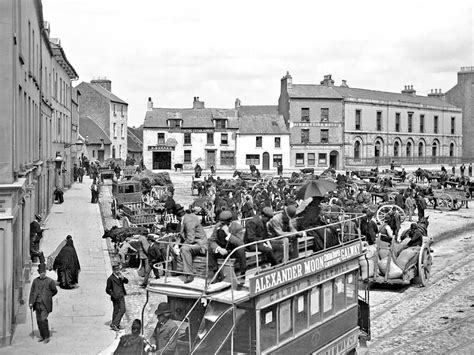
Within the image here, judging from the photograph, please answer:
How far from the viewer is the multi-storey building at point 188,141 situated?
6153 centimetres

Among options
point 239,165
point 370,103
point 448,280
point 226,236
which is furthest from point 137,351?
point 370,103

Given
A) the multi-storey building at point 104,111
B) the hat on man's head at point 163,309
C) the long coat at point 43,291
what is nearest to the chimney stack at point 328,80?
the multi-storey building at point 104,111

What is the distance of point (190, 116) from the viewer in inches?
2496

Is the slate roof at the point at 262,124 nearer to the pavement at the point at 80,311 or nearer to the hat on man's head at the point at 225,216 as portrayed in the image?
the pavement at the point at 80,311

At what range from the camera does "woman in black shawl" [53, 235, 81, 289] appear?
1716 centimetres

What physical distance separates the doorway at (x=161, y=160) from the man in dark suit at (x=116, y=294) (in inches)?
1901

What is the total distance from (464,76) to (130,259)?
232 ft

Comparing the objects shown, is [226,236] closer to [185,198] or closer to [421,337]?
[421,337]

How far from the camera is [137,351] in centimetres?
851

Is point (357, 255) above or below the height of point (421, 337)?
above

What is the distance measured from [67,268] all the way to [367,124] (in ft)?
176

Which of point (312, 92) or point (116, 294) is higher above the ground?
point (312, 92)

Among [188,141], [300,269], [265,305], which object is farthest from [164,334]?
[188,141]

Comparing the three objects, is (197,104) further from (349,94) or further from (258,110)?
(349,94)
